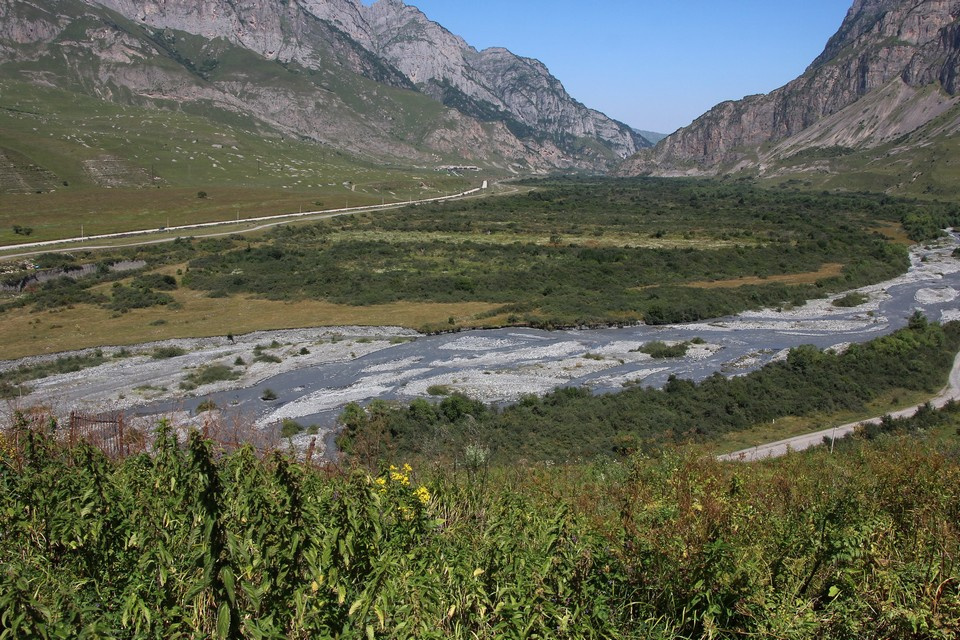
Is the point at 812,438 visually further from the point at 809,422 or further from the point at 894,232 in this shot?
the point at 894,232

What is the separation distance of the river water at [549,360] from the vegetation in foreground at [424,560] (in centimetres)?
1907

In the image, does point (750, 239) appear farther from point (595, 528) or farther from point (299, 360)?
point (595, 528)

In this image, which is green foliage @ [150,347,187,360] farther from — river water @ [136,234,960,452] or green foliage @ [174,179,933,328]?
green foliage @ [174,179,933,328]

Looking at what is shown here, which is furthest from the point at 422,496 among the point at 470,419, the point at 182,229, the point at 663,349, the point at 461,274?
the point at 182,229

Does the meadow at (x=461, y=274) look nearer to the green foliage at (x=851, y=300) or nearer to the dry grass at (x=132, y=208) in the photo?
the green foliage at (x=851, y=300)

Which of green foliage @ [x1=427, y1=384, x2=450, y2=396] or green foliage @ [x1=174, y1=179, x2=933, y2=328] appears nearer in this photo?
green foliage @ [x1=427, y1=384, x2=450, y2=396]

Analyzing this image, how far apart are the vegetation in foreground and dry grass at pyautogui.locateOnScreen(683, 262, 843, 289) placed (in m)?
54.3

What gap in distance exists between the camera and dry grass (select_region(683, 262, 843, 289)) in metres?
59.9

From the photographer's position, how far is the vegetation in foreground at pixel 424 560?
482cm

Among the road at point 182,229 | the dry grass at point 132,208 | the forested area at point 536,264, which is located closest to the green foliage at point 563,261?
the forested area at point 536,264

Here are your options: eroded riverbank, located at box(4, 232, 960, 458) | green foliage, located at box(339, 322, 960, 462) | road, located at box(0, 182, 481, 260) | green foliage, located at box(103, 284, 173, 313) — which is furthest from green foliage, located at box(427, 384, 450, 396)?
road, located at box(0, 182, 481, 260)

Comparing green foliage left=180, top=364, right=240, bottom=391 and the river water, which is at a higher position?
green foliage left=180, top=364, right=240, bottom=391

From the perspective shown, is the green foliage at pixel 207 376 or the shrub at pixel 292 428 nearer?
the shrub at pixel 292 428

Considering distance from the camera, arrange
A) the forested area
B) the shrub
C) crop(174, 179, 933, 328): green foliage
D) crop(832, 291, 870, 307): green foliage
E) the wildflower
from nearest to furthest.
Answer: the wildflower → the shrub → the forested area → crop(832, 291, 870, 307): green foliage → crop(174, 179, 933, 328): green foliage
